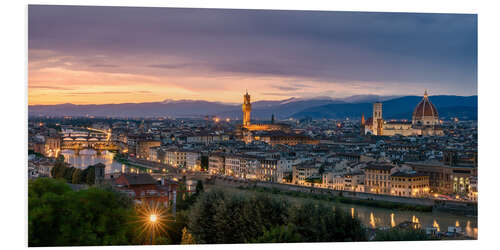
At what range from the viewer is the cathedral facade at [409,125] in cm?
2889

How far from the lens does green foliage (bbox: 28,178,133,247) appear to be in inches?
192

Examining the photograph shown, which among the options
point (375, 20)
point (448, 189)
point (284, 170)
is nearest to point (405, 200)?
point (448, 189)

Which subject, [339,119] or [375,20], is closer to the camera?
[375,20]

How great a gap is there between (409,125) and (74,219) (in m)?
28.5

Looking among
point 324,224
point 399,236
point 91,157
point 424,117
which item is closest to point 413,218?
point 399,236

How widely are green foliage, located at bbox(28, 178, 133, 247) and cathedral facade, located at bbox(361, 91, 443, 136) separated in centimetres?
2314

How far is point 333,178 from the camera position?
43.0 ft

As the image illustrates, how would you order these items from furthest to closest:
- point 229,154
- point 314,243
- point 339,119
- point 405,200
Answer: point 339,119 < point 229,154 < point 405,200 < point 314,243

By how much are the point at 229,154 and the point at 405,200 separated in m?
7.20

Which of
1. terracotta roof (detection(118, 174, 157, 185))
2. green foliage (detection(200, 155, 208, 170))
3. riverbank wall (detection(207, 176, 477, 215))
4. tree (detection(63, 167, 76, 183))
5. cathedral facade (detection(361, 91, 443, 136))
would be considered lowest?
riverbank wall (detection(207, 176, 477, 215))

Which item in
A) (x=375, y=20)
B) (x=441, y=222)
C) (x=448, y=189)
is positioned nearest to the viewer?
(x=375, y=20)

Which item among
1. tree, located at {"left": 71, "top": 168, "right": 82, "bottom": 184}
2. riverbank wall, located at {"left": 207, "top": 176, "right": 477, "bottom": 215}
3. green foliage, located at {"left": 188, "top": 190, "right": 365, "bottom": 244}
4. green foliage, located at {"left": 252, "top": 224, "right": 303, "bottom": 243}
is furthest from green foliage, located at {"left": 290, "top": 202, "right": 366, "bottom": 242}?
tree, located at {"left": 71, "top": 168, "right": 82, "bottom": 184}

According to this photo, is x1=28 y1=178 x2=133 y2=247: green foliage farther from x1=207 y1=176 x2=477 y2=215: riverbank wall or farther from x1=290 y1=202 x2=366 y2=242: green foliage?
x1=207 y1=176 x2=477 y2=215: riverbank wall
